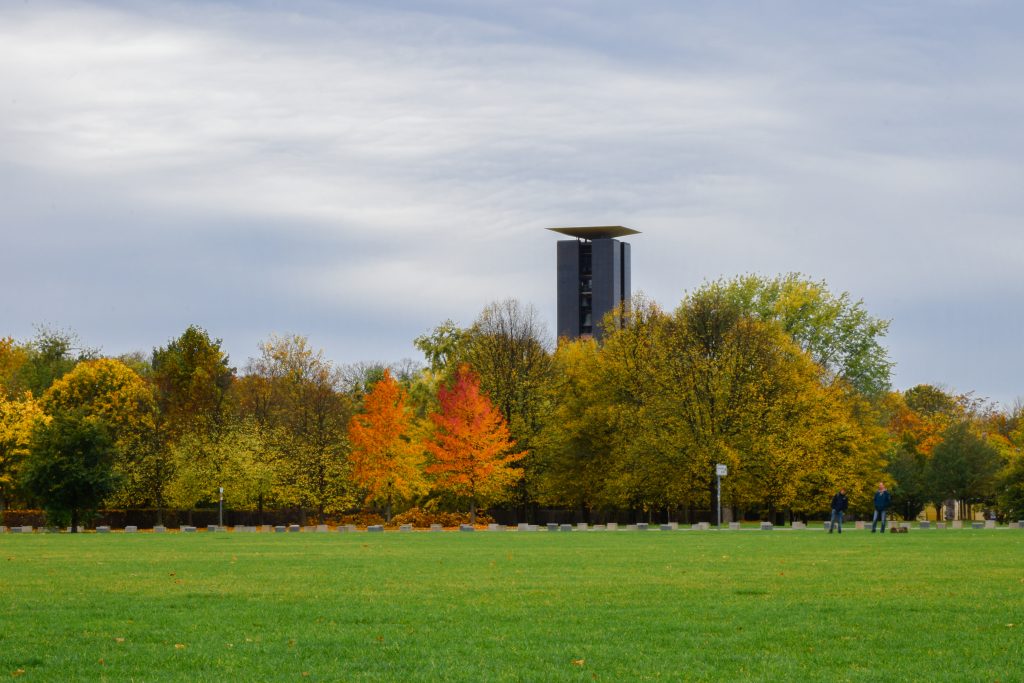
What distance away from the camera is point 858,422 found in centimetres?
7562

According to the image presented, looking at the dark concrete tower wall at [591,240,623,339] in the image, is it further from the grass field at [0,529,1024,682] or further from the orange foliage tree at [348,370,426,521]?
the grass field at [0,529,1024,682]

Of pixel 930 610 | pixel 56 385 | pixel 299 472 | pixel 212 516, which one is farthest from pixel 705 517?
pixel 930 610

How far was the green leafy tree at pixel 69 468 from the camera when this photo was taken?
6288cm

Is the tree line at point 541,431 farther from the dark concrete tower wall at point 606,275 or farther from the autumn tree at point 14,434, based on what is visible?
the dark concrete tower wall at point 606,275

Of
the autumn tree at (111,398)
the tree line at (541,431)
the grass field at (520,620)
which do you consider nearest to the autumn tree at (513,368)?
the tree line at (541,431)

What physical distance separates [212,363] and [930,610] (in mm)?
82491

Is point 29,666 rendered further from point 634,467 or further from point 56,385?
point 56,385

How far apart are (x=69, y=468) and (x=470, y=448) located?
22.0 m

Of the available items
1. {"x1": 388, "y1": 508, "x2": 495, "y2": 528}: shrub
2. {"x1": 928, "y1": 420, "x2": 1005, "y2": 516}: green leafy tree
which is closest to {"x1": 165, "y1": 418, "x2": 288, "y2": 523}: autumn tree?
{"x1": 388, "y1": 508, "x2": 495, "y2": 528}: shrub

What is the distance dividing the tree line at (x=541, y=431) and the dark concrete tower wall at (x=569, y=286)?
58.4 m

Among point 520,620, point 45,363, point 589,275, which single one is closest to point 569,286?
point 589,275

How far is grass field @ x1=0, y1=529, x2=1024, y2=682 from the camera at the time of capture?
40.0ft

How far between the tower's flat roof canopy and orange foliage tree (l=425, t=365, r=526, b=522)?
79.6 meters

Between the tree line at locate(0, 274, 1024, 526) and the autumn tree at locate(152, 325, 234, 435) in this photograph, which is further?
the autumn tree at locate(152, 325, 234, 435)
